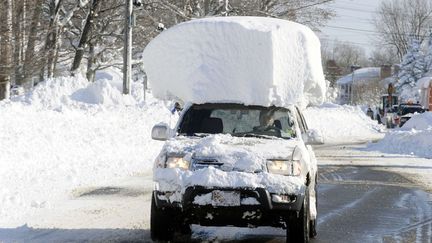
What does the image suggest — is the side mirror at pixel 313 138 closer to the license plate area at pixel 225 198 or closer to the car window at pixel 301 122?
the car window at pixel 301 122

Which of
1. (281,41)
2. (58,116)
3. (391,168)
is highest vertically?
(281,41)

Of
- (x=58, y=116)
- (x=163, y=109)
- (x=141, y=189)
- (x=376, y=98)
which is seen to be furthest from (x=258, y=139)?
(x=376, y=98)

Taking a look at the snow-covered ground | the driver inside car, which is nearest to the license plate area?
the driver inside car

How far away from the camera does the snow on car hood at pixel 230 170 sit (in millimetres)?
7398

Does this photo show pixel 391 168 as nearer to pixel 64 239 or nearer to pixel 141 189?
pixel 141 189

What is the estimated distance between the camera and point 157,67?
408 inches

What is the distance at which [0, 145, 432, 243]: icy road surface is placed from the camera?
28.4ft

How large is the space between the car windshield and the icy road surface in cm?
123

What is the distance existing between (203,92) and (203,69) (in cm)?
34

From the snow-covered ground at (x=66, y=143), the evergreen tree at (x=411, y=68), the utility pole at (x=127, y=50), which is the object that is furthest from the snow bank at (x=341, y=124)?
the evergreen tree at (x=411, y=68)

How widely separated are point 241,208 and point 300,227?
0.75 m

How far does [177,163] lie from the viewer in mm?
7707

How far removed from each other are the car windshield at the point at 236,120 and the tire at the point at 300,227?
1.17 meters

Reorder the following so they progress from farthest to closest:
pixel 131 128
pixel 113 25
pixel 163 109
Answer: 1. pixel 113 25
2. pixel 163 109
3. pixel 131 128
